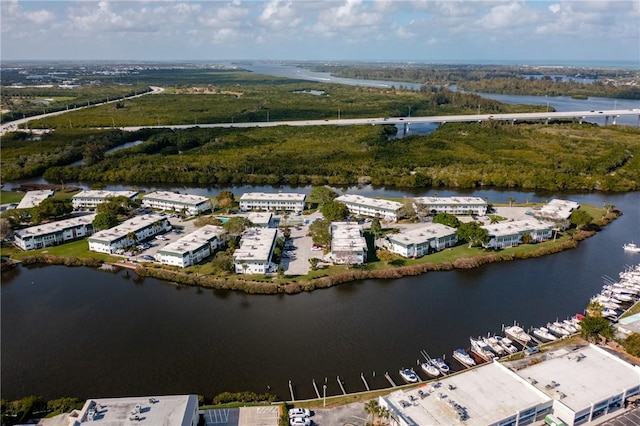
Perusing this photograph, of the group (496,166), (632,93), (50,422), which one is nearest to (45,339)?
(50,422)

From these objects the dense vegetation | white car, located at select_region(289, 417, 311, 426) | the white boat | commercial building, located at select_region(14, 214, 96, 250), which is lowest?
white car, located at select_region(289, 417, 311, 426)

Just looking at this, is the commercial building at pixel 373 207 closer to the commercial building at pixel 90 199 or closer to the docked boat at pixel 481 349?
the docked boat at pixel 481 349

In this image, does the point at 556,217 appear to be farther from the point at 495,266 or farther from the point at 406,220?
the point at 406,220

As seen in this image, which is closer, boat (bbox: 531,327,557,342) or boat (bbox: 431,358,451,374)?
boat (bbox: 431,358,451,374)

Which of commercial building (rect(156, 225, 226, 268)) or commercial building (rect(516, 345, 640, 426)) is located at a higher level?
commercial building (rect(156, 225, 226, 268))

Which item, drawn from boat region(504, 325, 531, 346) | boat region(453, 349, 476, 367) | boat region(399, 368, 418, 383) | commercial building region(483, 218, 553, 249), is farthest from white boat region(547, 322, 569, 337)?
commercial building region(483, 218, 553, 249)

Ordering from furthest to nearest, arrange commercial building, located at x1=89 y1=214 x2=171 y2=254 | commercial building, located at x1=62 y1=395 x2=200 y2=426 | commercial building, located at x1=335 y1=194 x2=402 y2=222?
commercial building, located at x1=335 y1=194 x2=402 y2=222 < commercial building, located at x1=89 y1=214 x2=171 y2=254 < commercial building, located at x1=62 y1=395 x2=200 y2=426

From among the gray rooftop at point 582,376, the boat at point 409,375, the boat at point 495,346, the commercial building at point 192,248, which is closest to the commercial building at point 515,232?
the boat at point 495,346

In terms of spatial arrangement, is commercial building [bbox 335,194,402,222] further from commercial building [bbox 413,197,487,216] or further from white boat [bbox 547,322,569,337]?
white boat [bbox 547,322,569,337]
